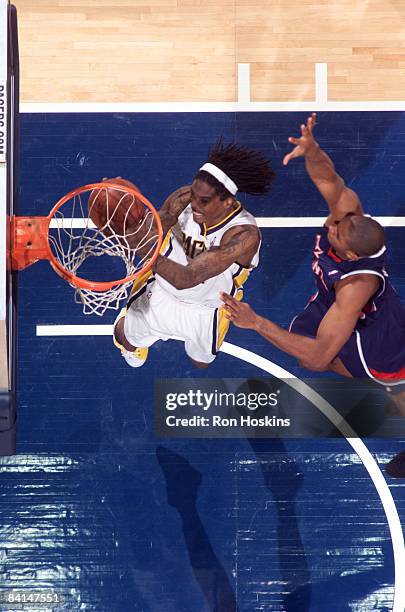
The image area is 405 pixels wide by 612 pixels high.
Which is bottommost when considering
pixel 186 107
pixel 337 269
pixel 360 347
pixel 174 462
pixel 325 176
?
pixel 174 462

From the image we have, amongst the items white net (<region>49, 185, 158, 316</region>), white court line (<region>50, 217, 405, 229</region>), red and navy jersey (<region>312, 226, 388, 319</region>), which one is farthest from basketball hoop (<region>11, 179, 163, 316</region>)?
red and navy jersey (<region>312, 226, 388, 319</region>)

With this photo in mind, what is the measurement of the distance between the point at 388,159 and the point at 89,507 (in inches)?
111

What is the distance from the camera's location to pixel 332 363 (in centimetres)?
508

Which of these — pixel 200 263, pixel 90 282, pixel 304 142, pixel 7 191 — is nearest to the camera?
pixel 7 191

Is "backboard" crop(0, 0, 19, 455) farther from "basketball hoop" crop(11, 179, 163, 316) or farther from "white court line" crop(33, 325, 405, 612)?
"white court line" crop(33, 325, 405, 612)

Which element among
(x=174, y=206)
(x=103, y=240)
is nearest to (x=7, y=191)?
(x=103, y=240)

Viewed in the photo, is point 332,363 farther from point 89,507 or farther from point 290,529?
point 89,507

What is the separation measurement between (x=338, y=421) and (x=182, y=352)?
104 cm

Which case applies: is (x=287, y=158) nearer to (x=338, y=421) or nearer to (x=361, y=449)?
(x=338, y=421)

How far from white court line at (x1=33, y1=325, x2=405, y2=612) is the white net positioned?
17 centimetres

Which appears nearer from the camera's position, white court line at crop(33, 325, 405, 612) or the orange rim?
the orange rim

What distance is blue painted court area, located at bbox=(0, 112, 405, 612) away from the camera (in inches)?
197

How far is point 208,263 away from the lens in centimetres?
500

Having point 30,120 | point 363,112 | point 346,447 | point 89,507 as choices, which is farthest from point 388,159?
point 89,507
